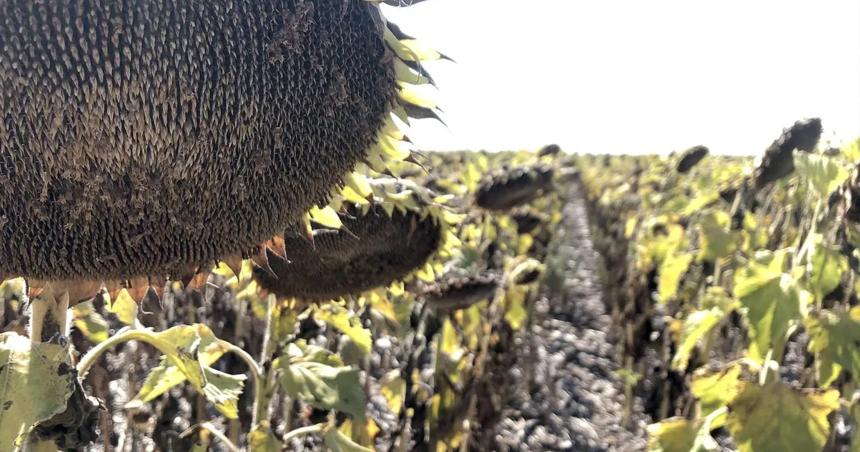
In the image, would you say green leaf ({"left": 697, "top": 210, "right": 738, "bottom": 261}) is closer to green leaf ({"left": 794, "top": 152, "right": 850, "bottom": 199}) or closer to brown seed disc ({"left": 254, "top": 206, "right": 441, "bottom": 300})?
green leaf ({"left": 794, "top": 152, "right": 850, "bottom": 199})

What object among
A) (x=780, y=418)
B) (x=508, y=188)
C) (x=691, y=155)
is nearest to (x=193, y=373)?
(x=780, y=418)

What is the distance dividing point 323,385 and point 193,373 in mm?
776

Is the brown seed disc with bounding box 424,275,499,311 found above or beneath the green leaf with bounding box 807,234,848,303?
beneath

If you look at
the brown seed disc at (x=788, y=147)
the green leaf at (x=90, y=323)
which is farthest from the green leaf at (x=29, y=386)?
the brown seed disc at (x=788, y=147)

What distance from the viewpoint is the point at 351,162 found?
54.3 inches

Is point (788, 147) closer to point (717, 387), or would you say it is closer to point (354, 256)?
point (717, 387)

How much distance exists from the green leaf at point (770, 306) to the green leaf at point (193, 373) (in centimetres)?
149

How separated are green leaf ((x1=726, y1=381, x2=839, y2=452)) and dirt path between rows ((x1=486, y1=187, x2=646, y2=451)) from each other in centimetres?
255

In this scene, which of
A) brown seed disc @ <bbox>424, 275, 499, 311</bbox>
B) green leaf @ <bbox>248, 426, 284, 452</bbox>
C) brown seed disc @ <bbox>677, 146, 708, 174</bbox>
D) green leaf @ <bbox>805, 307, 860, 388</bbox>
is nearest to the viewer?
green leaf @ <bbox>248, 426, 284, 452</bbox>

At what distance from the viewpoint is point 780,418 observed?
2.13 meters

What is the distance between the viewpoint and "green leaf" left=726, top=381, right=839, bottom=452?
2.09 m

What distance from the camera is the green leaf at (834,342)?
2344mm

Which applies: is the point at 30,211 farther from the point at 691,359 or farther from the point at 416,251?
the point at 691,359

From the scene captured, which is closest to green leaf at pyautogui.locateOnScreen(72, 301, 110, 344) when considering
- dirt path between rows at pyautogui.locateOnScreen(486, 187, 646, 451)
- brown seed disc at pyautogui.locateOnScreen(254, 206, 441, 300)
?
brown seed disc at pyautogui.locateOnScreen(254, 206, 441, 300)
